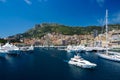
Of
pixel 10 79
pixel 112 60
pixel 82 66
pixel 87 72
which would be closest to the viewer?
pixel 10 79

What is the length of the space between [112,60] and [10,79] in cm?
5417

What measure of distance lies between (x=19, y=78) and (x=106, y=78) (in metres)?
22.7

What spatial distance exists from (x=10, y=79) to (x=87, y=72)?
2327 cm

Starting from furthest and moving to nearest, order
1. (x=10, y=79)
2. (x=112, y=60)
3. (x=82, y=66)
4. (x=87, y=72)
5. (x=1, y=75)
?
1. (x=112, y=60)
2. (x=82, y=66)
3. (x=87, y=72)
4. (x=1, y=75)
5. (x=10, y=79)

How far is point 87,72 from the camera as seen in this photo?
74.6m

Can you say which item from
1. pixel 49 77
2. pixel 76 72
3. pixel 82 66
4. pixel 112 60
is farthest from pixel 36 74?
pixel 112 60

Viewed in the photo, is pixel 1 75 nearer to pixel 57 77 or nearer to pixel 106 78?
pixel 57 77

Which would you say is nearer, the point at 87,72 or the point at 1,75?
the point at 1,75

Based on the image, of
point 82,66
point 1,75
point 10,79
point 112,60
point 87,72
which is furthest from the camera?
point 112,60

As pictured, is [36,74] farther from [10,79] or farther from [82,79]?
[82,79]

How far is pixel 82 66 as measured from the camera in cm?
8275

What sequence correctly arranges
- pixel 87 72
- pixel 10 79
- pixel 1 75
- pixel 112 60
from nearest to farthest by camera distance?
pixel 10 79 < pixel 1 75 < pixel 87 72 < pixel 112 60

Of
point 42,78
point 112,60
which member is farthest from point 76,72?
point 112,60

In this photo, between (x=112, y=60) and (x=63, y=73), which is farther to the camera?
(x=112, y=60)
